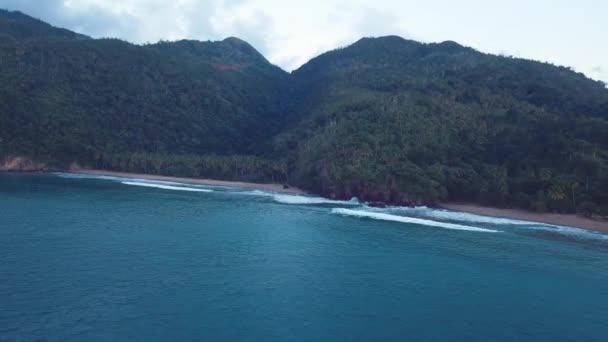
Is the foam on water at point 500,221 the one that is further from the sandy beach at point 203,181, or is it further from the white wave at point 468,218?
the sandy beach at point 203,181

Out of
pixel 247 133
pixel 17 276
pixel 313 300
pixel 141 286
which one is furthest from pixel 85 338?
pixel 247 133

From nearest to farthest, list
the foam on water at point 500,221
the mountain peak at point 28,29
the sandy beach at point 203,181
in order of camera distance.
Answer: the foam on water at point 500,221, the sandy beach at point 203,181, the mountain peak at point 28,29

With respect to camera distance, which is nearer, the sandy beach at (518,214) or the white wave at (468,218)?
the sandy beach at (518,214)

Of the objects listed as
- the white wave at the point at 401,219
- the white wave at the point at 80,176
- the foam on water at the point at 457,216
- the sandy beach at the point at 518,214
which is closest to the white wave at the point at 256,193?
the sandy beach at the point at 518,214

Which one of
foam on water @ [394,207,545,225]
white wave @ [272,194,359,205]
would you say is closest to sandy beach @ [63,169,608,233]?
foam on water @ [394,207,545,225]

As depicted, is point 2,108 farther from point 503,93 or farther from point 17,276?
point 503,93

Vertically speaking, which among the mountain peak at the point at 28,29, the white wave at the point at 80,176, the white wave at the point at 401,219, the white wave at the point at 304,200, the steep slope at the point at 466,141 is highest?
the mountain peak at the point at 28,29

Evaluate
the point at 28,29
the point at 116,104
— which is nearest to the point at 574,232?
the point at 116,104

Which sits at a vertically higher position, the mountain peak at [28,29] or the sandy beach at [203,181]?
the mountain peak at [28,29]
